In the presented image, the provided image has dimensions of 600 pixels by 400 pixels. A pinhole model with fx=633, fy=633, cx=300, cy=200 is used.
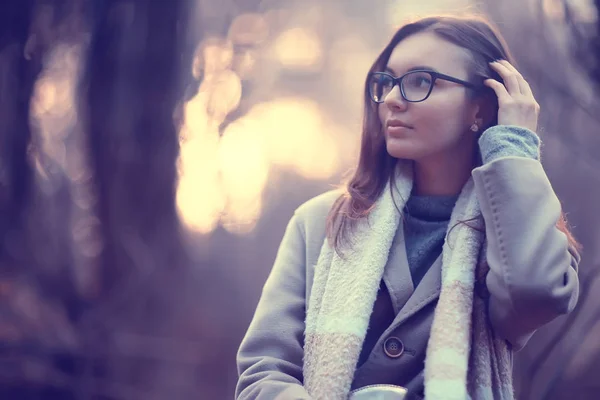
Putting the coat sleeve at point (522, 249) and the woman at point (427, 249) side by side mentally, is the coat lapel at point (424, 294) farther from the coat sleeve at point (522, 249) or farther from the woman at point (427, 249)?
the coat sleeve at point (522, 249)

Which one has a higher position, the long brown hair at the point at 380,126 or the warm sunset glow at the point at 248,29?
the warm sunset glow at the point at 248,29

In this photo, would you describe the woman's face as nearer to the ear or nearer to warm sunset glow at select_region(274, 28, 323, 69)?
the ear

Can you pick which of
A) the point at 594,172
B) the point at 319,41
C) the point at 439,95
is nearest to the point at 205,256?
the point at 319,41

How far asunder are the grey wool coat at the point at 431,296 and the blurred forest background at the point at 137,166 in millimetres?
1876

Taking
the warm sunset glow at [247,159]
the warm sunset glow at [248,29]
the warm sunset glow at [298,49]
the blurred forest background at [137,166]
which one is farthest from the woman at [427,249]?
the warm sunset glow at [298,49]

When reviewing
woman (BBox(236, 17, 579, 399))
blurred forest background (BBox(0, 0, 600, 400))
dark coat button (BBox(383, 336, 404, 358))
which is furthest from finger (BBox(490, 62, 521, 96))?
blurred forest background (BBox(0, 0, 600, 400))

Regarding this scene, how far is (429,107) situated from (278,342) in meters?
0.59

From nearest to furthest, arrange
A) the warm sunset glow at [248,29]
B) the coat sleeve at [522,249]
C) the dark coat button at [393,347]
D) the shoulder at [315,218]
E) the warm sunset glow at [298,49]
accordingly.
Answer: the coat sleeve at [522,249] < the dark coat button at [393,347] < the shoulder at [315,218] < the warm sunset glow at [248,29] < the warm sunset glow at [298,49]

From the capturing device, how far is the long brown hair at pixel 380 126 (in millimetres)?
1399

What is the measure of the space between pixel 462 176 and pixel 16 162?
2661mm

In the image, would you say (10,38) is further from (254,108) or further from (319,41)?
(319,41)

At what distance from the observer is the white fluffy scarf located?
3.99 ft

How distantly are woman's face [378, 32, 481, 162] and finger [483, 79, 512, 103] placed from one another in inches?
2.1

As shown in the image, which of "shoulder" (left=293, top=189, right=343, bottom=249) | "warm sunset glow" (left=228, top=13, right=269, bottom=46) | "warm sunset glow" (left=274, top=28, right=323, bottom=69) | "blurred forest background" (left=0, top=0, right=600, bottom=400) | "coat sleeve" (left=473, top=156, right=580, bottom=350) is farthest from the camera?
"warm sunset glow" (left=274, top=28, right=323, bottom=69)
